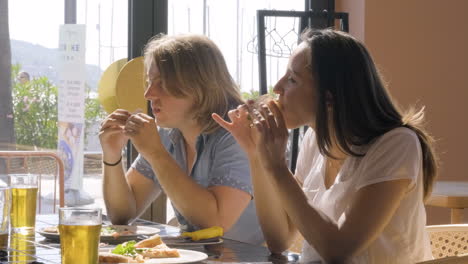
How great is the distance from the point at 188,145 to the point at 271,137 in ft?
2.38

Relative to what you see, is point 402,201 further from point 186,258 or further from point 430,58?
point 430,58

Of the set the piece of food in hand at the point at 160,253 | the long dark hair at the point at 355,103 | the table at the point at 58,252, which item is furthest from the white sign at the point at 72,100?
A: the piece of food in hand at the point at 160,253

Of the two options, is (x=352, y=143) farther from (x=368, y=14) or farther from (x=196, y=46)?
(x=368, y=14)

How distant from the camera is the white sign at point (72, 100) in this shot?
11.8 ft

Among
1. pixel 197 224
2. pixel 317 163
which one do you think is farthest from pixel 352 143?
pixel 197 224

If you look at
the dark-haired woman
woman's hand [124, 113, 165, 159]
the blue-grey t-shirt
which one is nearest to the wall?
the blue-grey t-shirt

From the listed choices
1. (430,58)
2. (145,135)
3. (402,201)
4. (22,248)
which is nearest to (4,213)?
(22,248)

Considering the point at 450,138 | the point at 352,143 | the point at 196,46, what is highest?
the point at 196,46

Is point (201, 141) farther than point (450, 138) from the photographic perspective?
No

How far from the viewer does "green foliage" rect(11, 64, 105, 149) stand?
11.4 feet

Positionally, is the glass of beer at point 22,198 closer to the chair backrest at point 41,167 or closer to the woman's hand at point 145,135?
the woman's hand at point 145,135

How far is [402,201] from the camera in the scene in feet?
5.82

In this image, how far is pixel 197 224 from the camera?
85.6 inches

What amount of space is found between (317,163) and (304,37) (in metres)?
0.34
